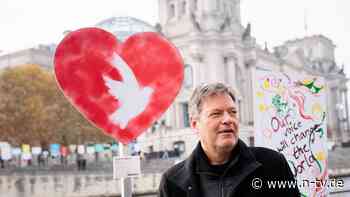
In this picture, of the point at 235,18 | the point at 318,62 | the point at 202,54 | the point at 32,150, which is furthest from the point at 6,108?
the point at 318,62

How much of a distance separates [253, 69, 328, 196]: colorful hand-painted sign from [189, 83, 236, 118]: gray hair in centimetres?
236

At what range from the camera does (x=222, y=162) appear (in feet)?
11.8

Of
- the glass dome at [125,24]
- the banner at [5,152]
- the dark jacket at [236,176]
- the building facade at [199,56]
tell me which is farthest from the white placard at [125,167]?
the glass dome at [125,24]

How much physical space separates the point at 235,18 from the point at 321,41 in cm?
3973

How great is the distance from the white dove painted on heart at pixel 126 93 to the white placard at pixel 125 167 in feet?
1.04

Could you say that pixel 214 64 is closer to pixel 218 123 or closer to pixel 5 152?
pixel 5 152

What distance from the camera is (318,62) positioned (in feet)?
348

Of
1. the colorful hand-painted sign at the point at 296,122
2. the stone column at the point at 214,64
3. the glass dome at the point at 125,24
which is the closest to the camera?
the colorful hand-painted sign at the point at 296,122

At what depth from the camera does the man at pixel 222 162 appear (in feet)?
11.5

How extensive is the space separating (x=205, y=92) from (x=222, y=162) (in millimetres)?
443

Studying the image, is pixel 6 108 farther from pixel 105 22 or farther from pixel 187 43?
pixel 105 22

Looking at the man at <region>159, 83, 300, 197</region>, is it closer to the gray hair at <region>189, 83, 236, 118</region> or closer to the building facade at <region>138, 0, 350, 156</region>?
the gray hair at <region>189, 83, 236, 118</region>

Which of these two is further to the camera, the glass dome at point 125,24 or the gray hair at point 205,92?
the glass dome at point 125,24

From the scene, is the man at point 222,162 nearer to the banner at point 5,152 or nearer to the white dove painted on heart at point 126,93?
the white dove painted on heart at point 126,93
